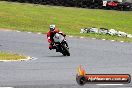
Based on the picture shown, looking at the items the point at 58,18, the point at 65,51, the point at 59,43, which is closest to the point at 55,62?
the point at 65,51

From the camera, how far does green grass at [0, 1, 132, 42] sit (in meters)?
46.0

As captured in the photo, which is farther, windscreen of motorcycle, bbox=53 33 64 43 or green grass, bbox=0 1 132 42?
green grass, bbox=0 1 132 42

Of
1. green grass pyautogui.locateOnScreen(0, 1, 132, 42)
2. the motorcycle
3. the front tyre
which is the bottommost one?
green grass pyautogui.locateOnScreen(0, 1, 132, 42)

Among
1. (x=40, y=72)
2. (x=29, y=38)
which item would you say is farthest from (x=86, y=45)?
(x=40, y=72)

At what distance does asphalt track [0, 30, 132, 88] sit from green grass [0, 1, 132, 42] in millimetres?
6777

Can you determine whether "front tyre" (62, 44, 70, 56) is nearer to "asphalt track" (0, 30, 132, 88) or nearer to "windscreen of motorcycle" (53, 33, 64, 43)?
"asphalt track" (0, 30, 132, 88)

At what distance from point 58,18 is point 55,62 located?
3125 centimetres

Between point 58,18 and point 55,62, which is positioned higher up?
point 55,62

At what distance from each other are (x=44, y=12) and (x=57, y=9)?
3.20m

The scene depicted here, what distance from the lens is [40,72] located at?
666 inches

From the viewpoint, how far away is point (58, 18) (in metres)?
52.6

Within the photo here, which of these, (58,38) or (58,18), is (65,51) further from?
(58,18)

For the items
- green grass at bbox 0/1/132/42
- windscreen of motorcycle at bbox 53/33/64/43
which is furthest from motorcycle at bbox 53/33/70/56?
green grass at bbox 0/1/132/42

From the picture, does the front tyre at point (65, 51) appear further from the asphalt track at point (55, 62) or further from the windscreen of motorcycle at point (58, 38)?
the windscreen of motorcycle at point (58, 38)
